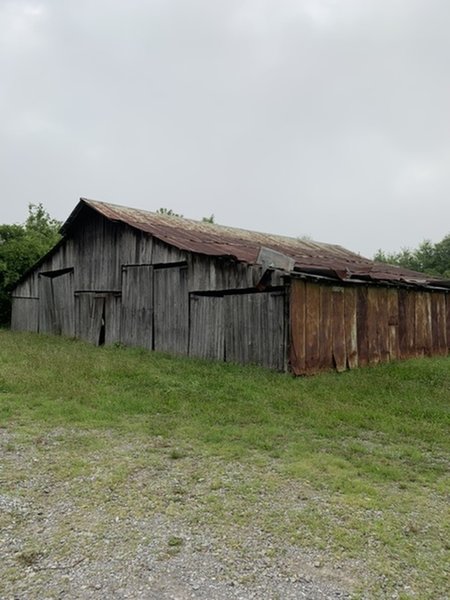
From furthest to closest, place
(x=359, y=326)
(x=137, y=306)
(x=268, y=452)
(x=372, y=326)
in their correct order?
(x=137, y=306)
(x=372, y=326)
(x=359, y=326)
(x=268, y=452)

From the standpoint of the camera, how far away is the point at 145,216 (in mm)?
16500

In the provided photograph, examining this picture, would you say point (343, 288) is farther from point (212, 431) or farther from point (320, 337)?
point (212, 431)

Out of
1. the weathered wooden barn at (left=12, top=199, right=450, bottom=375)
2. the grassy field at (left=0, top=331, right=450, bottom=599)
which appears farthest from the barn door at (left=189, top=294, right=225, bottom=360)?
the grassy field at (left=0, top=331, right=450, bottom=599)

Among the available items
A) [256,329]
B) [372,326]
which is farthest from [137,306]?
[372,326]

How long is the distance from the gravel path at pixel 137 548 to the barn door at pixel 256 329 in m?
6.06

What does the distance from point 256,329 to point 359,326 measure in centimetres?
294

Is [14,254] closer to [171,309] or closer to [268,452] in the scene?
[171,309]

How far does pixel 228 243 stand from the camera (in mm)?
15102

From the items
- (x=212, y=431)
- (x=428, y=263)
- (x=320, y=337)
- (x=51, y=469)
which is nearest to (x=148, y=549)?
(x=51, y=469)

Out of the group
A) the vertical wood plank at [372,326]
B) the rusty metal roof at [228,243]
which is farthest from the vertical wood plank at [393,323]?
the vertical wood plank at [372,326]

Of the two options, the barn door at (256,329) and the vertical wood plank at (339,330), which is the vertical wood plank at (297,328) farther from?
the vertical wood plank at (339,330)

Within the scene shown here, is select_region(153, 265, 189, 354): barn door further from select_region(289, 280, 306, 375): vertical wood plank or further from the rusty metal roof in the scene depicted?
select_region(289, 280, 306, 375): vertical wood plank

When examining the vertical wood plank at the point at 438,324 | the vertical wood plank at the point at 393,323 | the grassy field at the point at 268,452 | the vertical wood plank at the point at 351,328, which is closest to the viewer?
the grassy field at the point at 268,452

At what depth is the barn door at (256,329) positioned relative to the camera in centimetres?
1036
